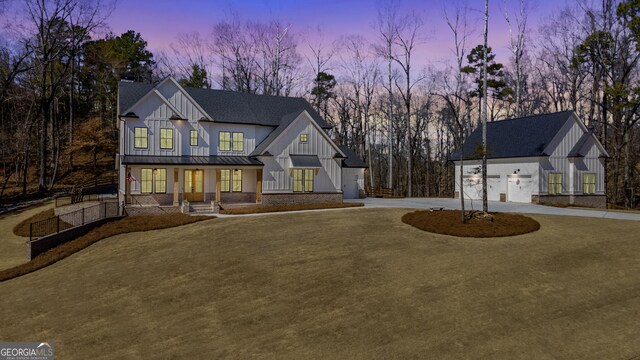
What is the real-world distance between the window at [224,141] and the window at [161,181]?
4.58 m

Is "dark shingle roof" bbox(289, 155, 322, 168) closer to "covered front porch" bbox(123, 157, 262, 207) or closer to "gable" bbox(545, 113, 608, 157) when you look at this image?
"covered front porch" bbox(123, 157, 262, 207)

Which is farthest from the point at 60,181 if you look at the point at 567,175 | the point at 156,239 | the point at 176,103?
the point at 567,175

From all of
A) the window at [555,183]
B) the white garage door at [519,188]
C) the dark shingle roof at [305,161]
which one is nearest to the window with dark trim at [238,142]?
the dark shingle roof at [305,161]

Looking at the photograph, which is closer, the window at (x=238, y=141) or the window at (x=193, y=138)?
the window at (x=193, y=138)

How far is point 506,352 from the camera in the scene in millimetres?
7367

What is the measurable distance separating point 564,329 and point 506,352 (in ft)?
6.17

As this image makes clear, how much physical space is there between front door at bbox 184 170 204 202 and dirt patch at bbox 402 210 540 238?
1546cm

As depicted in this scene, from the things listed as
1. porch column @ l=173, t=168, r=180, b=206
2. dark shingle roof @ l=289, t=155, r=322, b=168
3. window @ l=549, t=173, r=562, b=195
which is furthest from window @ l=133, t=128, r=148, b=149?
window @ l=549, t=173, r=562, b=195

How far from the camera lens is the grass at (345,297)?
799 centimetres

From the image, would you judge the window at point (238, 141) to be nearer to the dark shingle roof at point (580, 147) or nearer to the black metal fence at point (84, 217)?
the black metal fence at point (84, 217)

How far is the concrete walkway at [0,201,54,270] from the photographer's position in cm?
1878

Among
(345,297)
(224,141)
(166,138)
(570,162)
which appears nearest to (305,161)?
(224,141)

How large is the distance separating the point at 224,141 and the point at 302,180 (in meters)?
6.80

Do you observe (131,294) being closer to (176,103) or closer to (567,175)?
(176,103)
